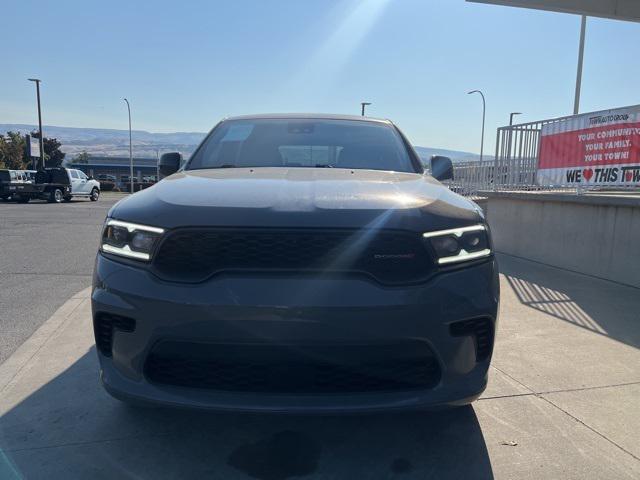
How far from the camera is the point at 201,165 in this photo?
3242 millimetres

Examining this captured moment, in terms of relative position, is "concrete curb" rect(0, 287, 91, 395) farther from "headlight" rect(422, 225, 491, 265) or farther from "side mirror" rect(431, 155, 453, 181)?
"side mirror" rect(431, 155, 453, 181)

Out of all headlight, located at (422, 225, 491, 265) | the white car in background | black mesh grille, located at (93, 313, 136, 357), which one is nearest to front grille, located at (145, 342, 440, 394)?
black mesh grille, located at (93, 313, 136, 357)

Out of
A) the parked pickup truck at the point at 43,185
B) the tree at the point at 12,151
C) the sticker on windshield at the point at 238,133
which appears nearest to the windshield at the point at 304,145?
the sticker on windshield at the point at 238,133

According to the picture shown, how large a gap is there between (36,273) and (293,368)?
5.59 meters

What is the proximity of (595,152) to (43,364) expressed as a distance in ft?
23.4

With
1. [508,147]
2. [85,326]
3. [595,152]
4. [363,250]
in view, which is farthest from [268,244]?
[508,147]

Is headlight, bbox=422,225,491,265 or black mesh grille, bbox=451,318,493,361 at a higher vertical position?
headlight, bbox=422,225,491,265

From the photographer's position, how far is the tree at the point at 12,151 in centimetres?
4572

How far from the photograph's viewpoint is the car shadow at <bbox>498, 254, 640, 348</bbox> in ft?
13.8

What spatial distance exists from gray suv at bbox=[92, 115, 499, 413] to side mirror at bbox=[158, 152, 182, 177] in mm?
1585

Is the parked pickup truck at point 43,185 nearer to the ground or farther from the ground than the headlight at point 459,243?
nearer to the ground

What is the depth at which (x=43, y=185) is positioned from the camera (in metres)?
23.8

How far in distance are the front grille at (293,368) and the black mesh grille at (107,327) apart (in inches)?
6.4

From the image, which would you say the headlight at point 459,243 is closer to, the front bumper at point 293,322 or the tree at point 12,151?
the front bumper at point 293,322
